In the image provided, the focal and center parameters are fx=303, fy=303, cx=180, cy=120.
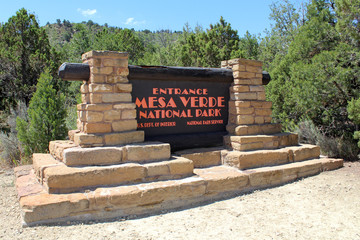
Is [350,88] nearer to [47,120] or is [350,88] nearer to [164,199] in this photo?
[164,199]

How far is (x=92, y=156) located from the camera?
432 centimetres

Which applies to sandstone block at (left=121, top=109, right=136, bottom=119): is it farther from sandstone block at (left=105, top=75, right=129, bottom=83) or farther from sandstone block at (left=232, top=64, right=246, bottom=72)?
sandstone block at (left=232, top=64, right=246, bottom=72)

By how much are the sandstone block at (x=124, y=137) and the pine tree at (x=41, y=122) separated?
127 inches

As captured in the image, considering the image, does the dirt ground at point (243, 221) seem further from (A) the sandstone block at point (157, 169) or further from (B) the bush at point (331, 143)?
(B) the bush at point (331, 143)

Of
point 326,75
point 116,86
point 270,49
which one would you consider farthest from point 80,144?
point 270,49

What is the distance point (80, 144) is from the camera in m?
4.53

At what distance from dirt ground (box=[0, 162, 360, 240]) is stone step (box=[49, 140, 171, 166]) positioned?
0.90 meters

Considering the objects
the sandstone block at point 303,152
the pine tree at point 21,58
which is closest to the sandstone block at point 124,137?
the sandstone block at point 303,152

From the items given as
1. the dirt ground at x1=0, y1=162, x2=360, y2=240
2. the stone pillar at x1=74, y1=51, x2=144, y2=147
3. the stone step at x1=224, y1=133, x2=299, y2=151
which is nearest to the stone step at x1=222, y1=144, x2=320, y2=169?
the stone step at x1=224, y1=133, x2=299, y2=151

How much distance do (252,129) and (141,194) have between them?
2.79 m

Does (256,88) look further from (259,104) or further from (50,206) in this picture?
(50,206)

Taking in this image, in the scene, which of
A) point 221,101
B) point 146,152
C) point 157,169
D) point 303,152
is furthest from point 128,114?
point 303,152

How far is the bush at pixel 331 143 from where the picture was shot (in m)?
7.80

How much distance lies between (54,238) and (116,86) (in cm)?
238
